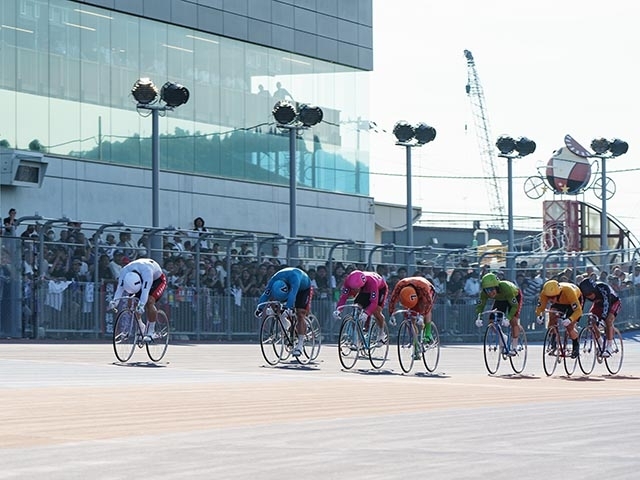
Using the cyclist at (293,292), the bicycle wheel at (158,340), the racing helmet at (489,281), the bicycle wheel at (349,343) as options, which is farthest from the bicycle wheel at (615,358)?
the bicycle wheel at (158,340)

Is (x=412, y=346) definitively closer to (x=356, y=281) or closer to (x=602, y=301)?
(x=356, y=281)

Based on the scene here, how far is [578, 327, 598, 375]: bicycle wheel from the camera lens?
23.6 meters

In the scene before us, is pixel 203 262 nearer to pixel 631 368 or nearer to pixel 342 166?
pixel 631 368

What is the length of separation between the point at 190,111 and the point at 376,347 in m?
24.2

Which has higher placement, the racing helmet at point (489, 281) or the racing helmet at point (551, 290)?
the racing helmet at point (489, 281)

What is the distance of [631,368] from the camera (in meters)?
26.9

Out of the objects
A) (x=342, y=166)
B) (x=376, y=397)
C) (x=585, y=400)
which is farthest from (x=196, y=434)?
(x=342, y=166)

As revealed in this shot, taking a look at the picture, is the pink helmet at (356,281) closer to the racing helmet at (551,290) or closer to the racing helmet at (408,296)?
the racing helmet at (408,296)

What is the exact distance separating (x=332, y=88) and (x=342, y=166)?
291cm

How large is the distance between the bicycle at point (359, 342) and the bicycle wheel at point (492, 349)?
164 cm

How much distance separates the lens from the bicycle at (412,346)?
22656mm

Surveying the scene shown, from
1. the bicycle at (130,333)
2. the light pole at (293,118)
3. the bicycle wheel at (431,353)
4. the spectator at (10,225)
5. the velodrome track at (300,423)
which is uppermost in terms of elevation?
the light pole at (293,118)

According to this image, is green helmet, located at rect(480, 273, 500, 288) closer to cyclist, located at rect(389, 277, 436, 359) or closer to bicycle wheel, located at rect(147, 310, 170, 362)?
cyclist, located at rect(389, 277, 436, 359)

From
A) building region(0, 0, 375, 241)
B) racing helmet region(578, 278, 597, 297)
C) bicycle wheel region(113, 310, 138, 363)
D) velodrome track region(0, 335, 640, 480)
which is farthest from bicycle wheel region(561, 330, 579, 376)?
building region(0, 0, 375, 241)
